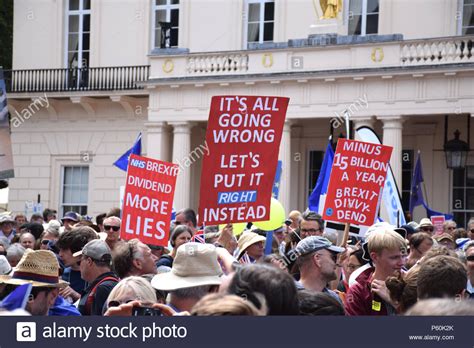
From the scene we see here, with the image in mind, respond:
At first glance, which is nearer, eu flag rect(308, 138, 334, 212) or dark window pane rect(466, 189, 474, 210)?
eu flag rect(308, 138, 334, 212)

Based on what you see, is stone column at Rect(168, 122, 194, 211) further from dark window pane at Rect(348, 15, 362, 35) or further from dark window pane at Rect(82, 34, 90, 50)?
dark window pane at Rect(82, 34, 90, 50)

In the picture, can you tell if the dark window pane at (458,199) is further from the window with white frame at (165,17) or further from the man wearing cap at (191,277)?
the man wearing cap at (191,277)

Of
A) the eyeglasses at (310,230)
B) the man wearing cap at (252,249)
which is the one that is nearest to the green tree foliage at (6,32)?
the eyeglasses at (310,230)

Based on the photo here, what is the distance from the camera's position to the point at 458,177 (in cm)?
2450

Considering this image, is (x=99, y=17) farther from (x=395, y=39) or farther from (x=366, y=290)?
(x=366, y=290)

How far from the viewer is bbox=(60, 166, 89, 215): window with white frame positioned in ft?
96.1

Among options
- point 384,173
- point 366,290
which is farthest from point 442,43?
point 366,290

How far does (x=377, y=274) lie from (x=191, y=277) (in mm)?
1712

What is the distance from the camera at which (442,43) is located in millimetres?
22250

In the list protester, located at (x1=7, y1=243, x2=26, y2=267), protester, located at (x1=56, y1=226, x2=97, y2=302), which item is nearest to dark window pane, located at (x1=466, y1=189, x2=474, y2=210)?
protester, located at (x1=7, y1=243, x2=26, y2=267)

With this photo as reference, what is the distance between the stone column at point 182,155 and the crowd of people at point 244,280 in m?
15.1

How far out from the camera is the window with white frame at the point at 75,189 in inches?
1153

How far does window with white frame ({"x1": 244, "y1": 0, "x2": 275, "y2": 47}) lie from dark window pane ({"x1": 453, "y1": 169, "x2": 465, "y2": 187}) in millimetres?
5983

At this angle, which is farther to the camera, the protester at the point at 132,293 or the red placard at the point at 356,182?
the red placard at the point at 356,182
